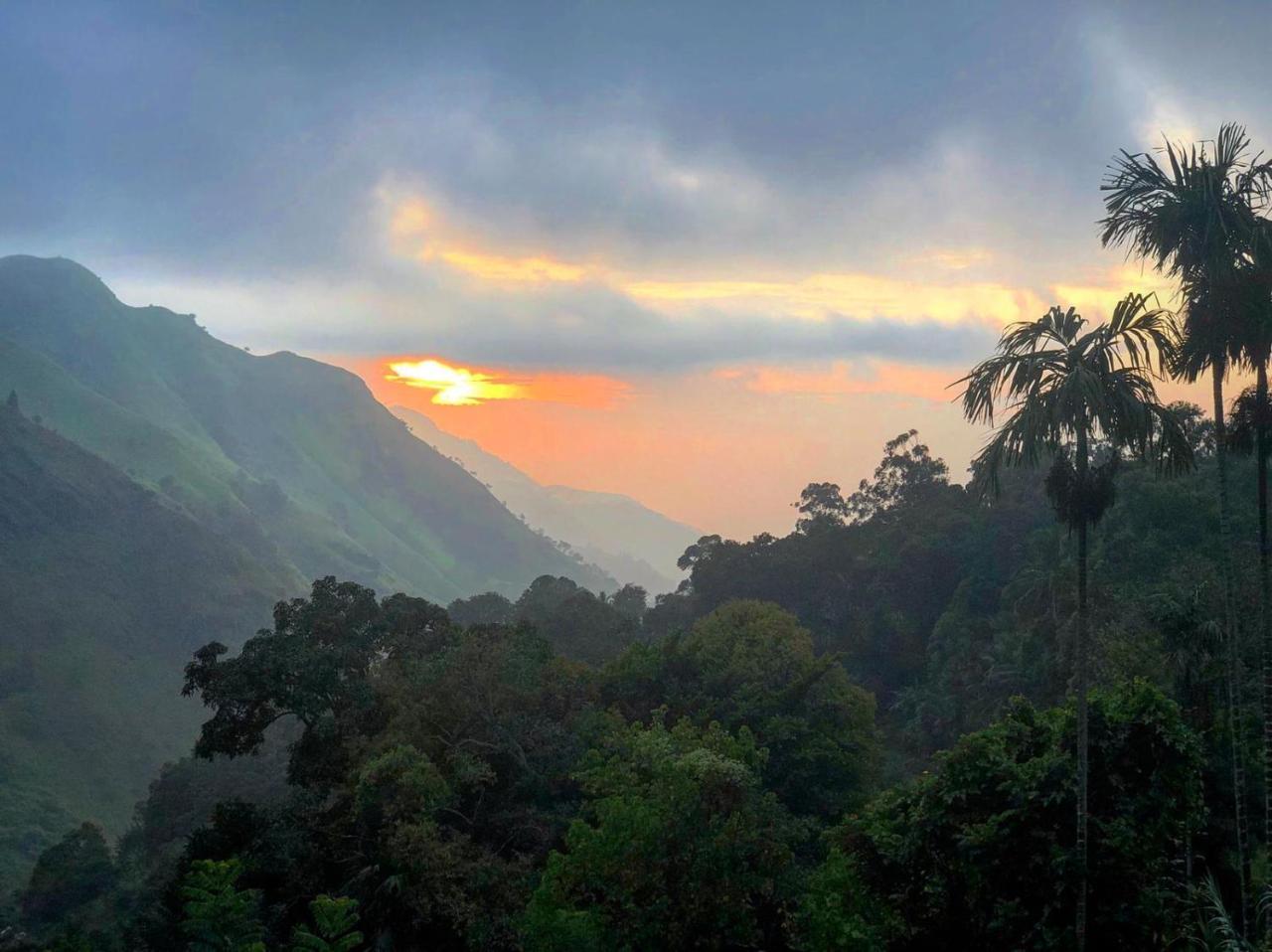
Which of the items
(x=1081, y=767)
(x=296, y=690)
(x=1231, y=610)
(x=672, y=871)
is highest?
(x=1231, y=610)

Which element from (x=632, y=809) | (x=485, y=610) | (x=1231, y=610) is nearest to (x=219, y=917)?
(x=632, y=809)

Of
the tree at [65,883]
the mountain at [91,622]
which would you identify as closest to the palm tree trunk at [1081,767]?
the tree at [65,883]

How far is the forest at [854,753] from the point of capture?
15258 millimetres

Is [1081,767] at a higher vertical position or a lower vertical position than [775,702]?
higher

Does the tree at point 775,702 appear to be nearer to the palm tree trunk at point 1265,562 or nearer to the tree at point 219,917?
the tree at point 219,917

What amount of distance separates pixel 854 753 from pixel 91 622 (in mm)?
125714

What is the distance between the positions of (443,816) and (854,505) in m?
56.3

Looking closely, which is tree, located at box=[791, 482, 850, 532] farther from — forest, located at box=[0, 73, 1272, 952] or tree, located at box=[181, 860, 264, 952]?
tree, located at box=[181, 860, 264, 952]

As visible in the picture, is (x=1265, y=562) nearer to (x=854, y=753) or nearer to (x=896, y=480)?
(x=854, y=753)

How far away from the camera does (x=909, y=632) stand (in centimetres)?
6031

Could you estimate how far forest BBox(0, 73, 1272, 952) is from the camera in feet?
50.1

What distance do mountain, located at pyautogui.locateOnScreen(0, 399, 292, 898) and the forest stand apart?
50555 mm

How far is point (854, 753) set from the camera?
105 ft

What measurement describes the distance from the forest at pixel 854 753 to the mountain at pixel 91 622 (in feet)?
166
